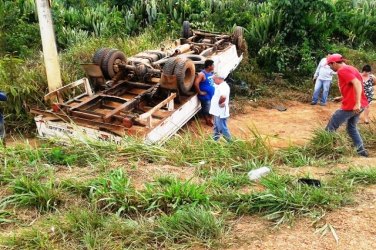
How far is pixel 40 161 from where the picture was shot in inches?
198

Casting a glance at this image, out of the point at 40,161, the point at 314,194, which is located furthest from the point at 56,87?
the point at 314,194

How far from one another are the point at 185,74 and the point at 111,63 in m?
1.42

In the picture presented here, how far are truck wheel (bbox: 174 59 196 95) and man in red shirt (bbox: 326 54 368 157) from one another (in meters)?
2.44

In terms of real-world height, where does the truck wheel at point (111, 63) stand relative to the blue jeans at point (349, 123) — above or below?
above

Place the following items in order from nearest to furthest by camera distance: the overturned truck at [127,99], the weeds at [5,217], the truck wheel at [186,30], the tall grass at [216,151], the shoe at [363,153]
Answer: the weeds at [5,217], the tall grass at [216,151], the shoe at [363,153], the overturned truck at [127,99], the truck wheel at [186,30]

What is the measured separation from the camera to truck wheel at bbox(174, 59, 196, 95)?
7879mm

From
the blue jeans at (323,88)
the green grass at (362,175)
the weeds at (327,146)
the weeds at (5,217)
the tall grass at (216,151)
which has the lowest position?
the blue jeans at (323,88)

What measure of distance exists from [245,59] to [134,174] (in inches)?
332

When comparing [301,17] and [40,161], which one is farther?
[301,17]

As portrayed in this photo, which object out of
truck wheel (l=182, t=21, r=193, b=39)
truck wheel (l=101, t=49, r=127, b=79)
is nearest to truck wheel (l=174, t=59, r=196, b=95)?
truck wheel (l=101, t=49, r=127, b=79)

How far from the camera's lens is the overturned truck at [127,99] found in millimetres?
6844

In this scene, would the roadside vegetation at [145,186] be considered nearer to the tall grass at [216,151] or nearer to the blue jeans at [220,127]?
the tall grass at [216,151]

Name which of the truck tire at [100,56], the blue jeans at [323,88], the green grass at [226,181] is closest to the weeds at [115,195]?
the green grass at [226,181]

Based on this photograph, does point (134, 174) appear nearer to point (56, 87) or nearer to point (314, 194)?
point (314, 194)
